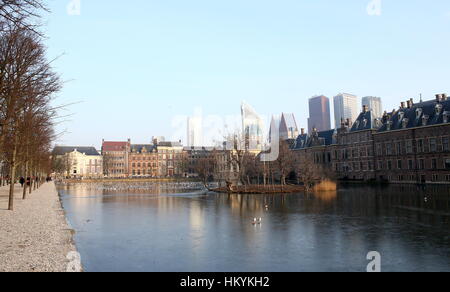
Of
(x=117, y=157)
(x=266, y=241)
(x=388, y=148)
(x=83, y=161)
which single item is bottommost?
(x=266, y=241)

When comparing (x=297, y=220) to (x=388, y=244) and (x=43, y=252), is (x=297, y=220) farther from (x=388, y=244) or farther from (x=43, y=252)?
(x=43, y=252)

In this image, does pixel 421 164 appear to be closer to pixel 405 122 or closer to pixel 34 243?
pixel 405 122

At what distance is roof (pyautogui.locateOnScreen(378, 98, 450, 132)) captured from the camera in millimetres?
59750

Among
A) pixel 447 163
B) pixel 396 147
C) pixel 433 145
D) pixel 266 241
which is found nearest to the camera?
pixel 266 241

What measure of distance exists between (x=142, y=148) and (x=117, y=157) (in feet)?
36.0

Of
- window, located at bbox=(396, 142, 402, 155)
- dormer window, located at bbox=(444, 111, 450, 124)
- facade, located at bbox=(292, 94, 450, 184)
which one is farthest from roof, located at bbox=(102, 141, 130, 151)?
dormer window, located at bbox=(444, 111, 450, 124)

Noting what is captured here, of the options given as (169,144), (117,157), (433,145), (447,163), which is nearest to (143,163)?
(117,157)

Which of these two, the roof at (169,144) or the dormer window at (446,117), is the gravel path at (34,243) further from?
the roof at (169,144)

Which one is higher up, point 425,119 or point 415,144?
point 425,119

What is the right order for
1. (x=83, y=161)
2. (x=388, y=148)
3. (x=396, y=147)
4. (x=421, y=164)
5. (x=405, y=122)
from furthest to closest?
(x=83, y=161)
(x=388, y=148)
(x=396, y=147)
(x=405, y=122)
(x=421, y=164)

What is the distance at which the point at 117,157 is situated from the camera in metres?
148

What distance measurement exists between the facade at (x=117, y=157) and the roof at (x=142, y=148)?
2179mm
